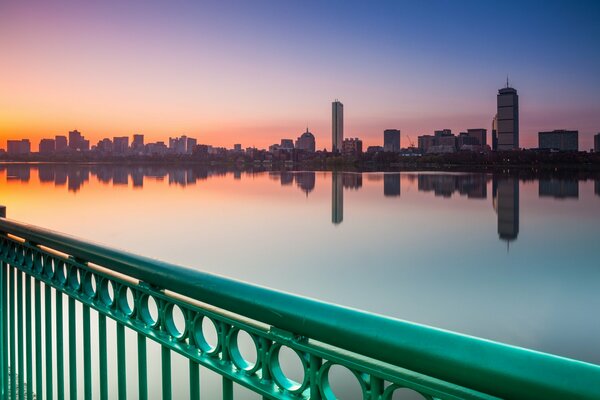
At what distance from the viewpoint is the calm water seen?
15.1 meters

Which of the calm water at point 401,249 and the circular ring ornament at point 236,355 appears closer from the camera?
the circular ring ornament at point 236,355

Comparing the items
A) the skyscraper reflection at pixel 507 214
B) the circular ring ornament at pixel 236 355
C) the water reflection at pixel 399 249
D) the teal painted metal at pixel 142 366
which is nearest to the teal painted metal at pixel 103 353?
the teal painted metal at pixel 142 366

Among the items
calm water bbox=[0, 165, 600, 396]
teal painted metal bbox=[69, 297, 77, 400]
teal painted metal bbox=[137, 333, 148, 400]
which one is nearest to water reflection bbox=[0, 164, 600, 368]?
calm water bbox=[0, 165, 600, 396]

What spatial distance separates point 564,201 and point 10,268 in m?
53.3

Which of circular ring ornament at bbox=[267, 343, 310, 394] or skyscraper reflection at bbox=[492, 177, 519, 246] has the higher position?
circular ring ornament at bbox=[267, 343, 310, 394]

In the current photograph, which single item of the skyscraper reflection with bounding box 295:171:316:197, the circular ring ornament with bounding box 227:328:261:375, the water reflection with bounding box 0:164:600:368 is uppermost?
the circular ring ornament with bounding box 227:328:261:375

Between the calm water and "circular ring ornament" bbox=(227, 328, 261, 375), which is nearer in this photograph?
"circular ring ornament" bbox=(227, 328, 261, 375)

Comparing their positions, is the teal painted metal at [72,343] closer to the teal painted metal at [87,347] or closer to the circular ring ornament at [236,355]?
the teal painted metal at [87,347]

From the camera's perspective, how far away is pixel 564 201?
4962 cm

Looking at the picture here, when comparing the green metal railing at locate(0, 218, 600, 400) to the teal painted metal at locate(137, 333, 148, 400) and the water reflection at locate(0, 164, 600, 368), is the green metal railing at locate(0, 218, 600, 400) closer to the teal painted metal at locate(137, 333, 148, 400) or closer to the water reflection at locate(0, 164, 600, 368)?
the teal painted metal at locate(137, 333, 148, 400)

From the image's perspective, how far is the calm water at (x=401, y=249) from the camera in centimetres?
1509

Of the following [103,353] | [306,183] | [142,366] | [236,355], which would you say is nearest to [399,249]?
[103,353]

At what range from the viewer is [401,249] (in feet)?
80.4

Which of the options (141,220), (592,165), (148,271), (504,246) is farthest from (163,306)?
(592,165)
